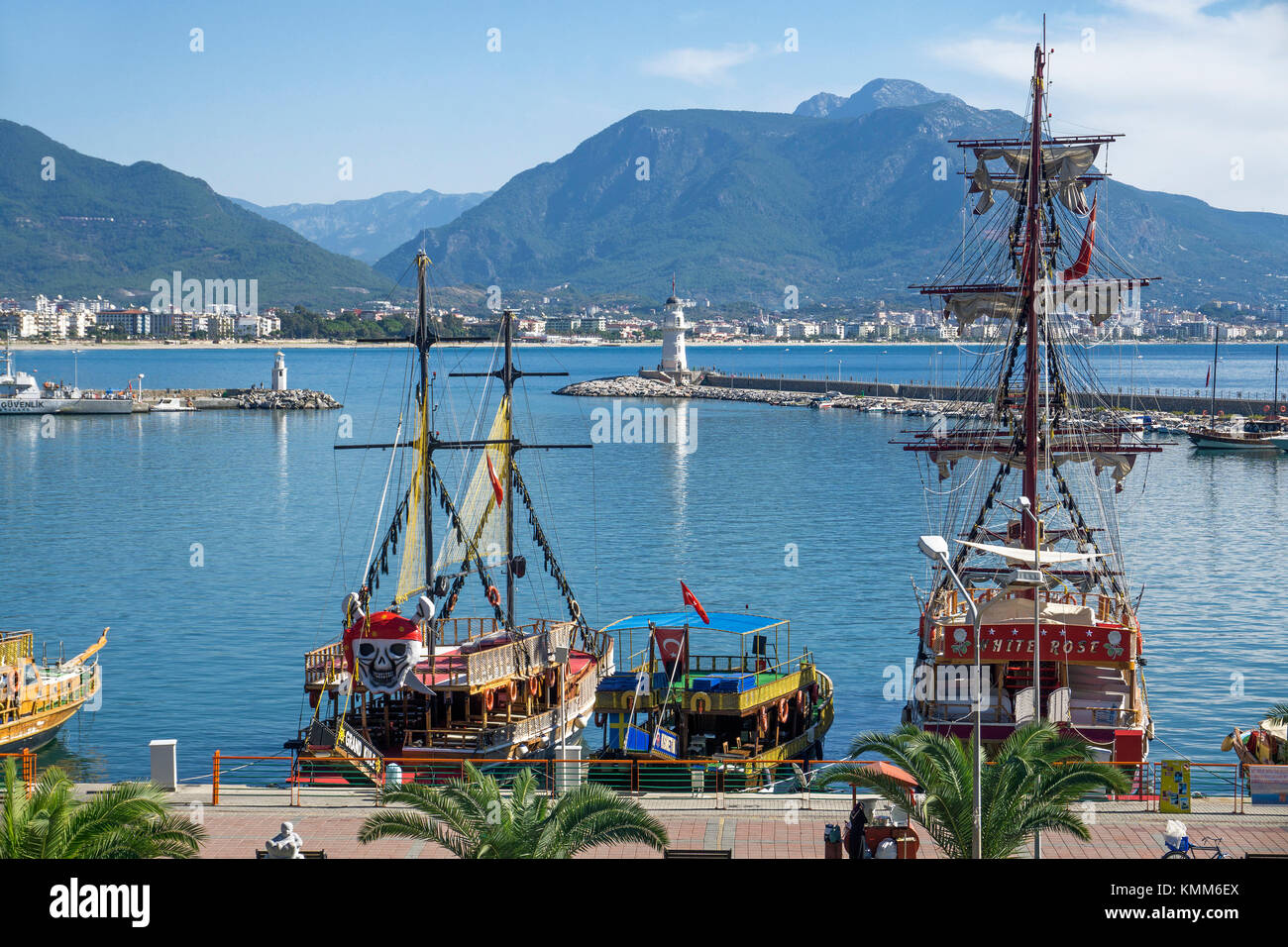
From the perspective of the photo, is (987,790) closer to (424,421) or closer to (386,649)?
(386,649)

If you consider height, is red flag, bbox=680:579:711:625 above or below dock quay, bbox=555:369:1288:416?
below

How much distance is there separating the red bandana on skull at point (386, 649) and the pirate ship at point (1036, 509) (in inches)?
440

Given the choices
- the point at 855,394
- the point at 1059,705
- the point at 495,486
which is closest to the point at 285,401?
the point at 855,394

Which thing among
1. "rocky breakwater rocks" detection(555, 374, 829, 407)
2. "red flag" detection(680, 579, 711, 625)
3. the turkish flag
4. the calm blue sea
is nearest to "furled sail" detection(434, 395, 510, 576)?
the turkish flag

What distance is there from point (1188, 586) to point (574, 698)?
33843 millimetres

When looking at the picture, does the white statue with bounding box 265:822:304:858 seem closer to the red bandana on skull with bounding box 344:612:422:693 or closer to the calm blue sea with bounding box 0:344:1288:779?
the red bandana on skull with bounding box 344:612:422:693

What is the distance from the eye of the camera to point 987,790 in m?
18.8

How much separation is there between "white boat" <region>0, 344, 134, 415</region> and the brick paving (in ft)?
462

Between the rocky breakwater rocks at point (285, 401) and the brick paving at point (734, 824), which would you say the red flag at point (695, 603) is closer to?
the brick paving at point (734, 824)

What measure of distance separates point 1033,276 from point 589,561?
30.1 metres

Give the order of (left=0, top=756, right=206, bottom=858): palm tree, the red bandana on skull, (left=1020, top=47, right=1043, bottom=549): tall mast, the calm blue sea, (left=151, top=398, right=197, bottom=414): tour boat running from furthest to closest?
1. (left=151, top=398, right=197, bottom=414): tour boat
2. the calm blue sea
3. (left=1020, top=47, right=1043, bottom=549): tall mast
4. the red bandana on skull
5. (left=0, top=756, right=206, bottom=858): palm tree

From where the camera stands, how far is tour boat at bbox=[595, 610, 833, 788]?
100 feet

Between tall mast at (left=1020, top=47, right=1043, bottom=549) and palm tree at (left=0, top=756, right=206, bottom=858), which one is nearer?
palm tree at (left=0, top=756, right=206, bottom=858)
